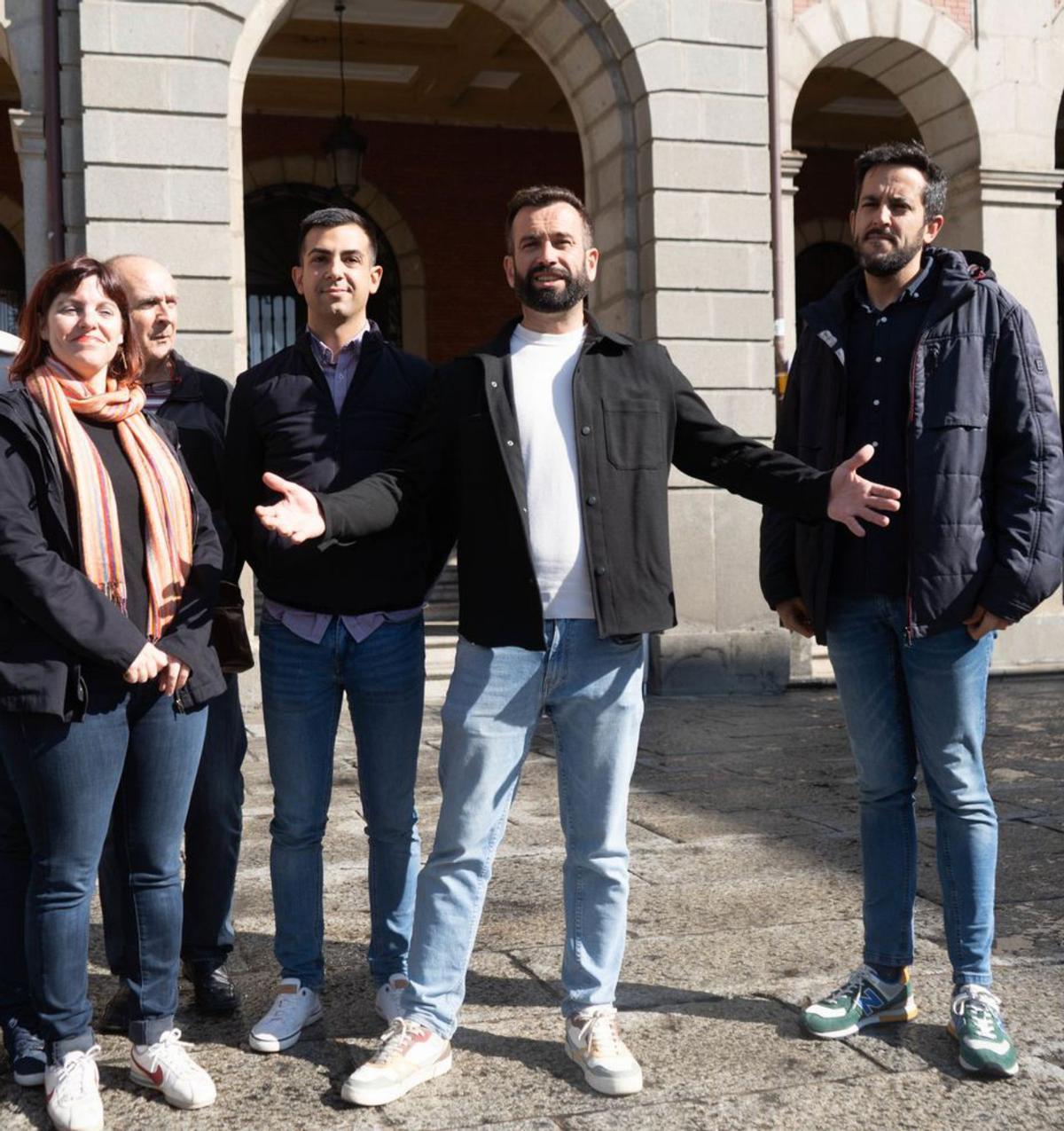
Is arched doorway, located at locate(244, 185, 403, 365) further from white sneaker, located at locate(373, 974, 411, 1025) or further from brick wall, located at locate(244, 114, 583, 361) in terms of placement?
white sneaker, located at locate(373, 974, 411, 1025)

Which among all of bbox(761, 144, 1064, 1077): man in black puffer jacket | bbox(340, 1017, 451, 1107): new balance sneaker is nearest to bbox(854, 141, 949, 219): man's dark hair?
bbox(761, 144, 1064, 1077): man in black puffer jacket

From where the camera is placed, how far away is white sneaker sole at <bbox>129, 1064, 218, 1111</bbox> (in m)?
3.02

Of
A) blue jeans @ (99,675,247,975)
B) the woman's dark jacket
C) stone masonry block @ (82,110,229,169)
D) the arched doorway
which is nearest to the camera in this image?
the woman's dark jacket

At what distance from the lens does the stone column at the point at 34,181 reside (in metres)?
9.14

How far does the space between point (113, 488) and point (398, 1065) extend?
1.36 metres

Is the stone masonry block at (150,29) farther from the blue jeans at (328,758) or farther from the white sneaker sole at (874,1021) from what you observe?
the white sneaker sole at (874,1021)

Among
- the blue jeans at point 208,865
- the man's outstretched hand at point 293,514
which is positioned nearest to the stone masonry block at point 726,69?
the blue jeans at point 208,865

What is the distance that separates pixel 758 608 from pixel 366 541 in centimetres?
691

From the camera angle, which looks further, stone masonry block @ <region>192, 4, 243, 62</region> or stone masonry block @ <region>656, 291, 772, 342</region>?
stone masonry block @ <region>656, 291, 772, 342</region>

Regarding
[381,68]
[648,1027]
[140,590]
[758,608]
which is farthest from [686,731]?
[381,68]

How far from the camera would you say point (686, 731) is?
26.8ft

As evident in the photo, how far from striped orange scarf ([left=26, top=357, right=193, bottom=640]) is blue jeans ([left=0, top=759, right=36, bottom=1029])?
56 cm

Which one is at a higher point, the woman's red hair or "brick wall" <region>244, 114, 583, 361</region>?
"brick wall" <region>244, 114, 583, 361</region>

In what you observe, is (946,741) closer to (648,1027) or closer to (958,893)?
(958,893)
